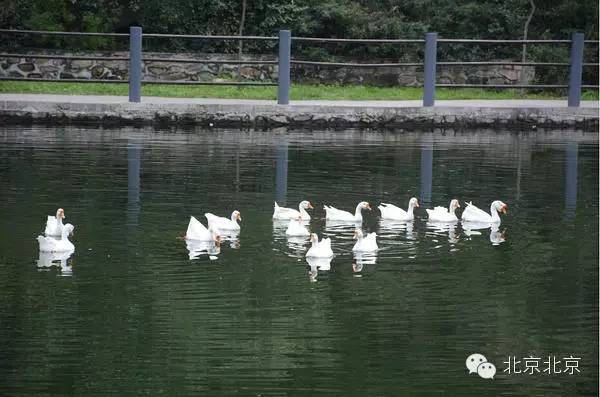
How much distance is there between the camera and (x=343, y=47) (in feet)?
111

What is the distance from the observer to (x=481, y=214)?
1686cm

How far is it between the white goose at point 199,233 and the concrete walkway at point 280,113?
12571 mm

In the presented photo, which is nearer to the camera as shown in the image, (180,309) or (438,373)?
(438,373)

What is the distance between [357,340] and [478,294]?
6.76 ft

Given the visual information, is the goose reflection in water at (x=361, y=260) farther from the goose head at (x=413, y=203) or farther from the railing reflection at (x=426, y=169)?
the railing reflection at (x=426, y=169)

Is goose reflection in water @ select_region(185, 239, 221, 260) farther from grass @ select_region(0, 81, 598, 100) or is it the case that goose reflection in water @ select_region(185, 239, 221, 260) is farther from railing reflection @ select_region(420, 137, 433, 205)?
grass @ select_region(0, 81, 598, 100)

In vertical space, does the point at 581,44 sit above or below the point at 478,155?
above

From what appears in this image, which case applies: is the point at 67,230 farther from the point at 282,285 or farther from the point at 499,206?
the point at 499,206

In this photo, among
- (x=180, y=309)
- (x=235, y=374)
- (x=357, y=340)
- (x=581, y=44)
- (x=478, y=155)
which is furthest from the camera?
(x=581, y=44)

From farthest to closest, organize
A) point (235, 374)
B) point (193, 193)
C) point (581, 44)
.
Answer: point (581, 44)
point (193, 193)
point (235, 374)

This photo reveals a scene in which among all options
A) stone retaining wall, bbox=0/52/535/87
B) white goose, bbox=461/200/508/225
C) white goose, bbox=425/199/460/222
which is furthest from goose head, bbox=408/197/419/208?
stone retaining wall, bbox=0/52/535/87

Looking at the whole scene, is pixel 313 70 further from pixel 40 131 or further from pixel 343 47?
pixel 40 131

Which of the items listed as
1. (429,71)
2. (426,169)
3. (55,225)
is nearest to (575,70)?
(429,71)

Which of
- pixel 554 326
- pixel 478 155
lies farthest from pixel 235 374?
pixel 478 155
